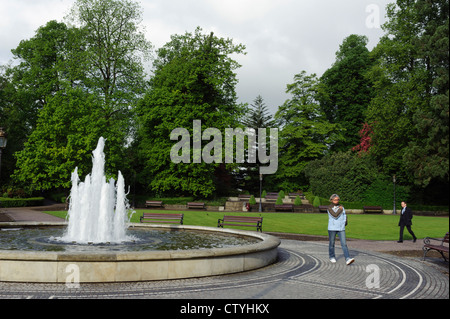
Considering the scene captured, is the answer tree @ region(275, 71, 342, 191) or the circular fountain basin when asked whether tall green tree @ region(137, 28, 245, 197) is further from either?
the circular fountain basin

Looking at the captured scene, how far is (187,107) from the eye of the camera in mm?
39875

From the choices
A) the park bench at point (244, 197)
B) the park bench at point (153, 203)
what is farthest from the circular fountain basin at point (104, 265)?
the park bench at point (244, 197)

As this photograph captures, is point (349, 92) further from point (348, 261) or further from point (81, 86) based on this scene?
point (348, 261)

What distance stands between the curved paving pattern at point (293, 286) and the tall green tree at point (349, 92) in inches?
1766

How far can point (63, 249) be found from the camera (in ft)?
33.2

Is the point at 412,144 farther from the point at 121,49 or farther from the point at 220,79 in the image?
the point at 121,49

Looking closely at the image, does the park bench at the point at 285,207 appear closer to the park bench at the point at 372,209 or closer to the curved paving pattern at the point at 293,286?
the park bench at the point at 372,209

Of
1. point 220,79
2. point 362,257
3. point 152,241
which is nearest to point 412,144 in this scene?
point 220,79

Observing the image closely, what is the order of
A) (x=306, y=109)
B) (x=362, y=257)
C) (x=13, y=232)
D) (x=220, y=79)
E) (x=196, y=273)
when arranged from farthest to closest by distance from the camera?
(x=306, y=109) < (x=220, y=79) < (x=13, y=232) < (x=362, y=257) < (x=196, y=273)

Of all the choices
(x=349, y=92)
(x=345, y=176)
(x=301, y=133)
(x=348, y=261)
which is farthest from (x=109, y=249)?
(x=349, y=92)

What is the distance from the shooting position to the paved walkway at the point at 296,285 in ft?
24.1

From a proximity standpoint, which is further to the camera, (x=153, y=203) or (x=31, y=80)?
(x=31, y=80)

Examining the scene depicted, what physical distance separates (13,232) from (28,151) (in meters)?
24.8

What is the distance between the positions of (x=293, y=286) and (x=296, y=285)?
4.5 inches
